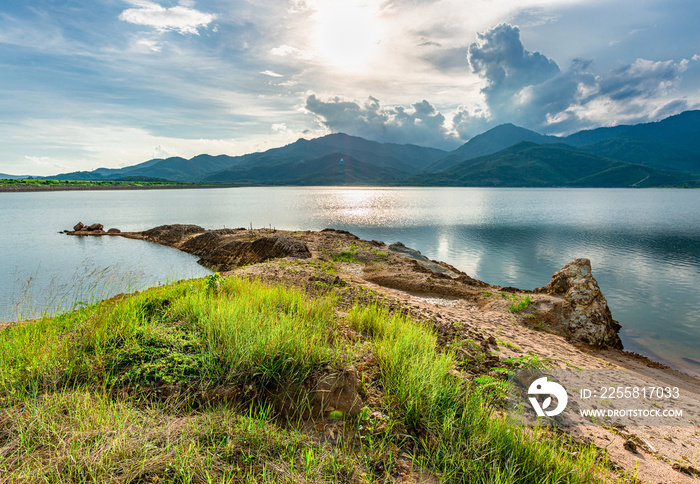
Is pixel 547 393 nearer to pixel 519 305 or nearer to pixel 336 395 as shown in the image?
pixel 336 395

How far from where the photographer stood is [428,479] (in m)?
3.89

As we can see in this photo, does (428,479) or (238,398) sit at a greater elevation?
(238,398)

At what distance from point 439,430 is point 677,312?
2078 cm

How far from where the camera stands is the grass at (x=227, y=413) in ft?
11.6

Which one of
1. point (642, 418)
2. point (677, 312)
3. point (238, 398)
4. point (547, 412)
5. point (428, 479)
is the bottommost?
point (677, 312)

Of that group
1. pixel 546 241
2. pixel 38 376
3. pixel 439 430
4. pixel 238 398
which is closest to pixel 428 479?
pixel 439 430

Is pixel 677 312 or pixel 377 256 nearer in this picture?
pixel 677 312

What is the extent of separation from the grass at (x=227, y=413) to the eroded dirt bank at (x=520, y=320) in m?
1.87

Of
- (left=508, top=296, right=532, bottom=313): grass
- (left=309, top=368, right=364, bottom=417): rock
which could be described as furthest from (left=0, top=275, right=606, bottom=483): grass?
(left=508, top=296, right=532, bottom=313): grass

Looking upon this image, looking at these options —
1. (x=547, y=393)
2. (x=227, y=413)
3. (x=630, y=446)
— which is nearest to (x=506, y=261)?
(x=547, y=393)

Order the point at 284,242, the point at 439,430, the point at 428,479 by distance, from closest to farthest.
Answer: the point at 428,479 < the point at 439,430 < the point at 284,242

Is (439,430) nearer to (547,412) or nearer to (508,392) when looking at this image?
(508,392)

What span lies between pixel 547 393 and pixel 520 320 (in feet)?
21.9

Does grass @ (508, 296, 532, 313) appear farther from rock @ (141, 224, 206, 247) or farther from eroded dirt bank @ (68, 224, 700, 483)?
rock @ (141, 224, 206, 247)
